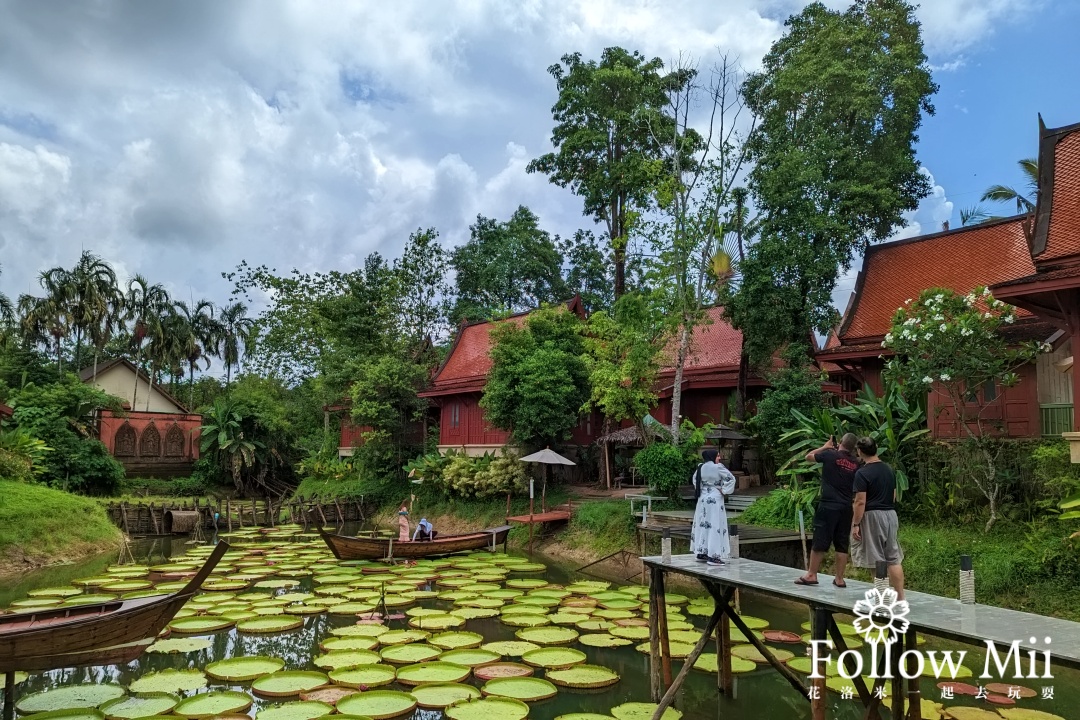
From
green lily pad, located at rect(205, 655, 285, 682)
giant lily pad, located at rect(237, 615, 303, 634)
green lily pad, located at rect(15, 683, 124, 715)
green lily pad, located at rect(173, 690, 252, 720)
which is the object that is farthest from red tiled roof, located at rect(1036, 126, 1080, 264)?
green lily pad, located at rect(15, 683, 124, 715)

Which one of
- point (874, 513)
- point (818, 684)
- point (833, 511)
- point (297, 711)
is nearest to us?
point (818, 684)

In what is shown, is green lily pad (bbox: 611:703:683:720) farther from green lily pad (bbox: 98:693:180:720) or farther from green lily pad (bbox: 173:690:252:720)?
green lily pad (bbox: 98:693:180:720)

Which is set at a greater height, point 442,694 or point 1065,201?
point 1065,201

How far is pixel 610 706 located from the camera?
8.33 m

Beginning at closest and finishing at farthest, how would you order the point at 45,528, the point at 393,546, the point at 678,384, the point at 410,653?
the point at 410,653 < the point at 393,546 < the point at 45,528 < the point at 678,384

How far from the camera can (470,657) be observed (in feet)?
31.4

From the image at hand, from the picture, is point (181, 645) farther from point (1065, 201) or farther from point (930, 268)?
point (930, 268)

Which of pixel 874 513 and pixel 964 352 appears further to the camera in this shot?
pixel 964 352

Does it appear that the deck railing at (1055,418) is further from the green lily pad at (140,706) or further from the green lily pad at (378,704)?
the green lily pad at (140,706)

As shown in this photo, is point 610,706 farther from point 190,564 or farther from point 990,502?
point 190,564

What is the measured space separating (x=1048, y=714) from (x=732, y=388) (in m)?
16.0

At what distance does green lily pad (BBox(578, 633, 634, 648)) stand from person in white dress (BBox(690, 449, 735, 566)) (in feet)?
7.70

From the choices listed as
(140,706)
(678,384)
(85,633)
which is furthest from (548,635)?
(678,384)

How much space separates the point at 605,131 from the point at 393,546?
1950 cm
